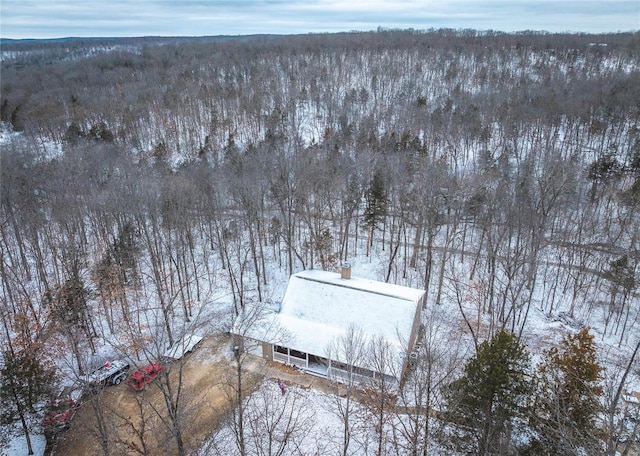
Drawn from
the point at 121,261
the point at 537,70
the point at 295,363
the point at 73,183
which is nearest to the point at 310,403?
the point at 295,363

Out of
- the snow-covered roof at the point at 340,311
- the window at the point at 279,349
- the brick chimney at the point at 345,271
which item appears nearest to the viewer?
the snow-covered roof at the point at 340,311

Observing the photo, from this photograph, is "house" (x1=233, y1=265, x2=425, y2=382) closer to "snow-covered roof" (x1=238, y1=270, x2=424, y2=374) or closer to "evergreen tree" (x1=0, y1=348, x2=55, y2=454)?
"snow-covered roof" (x1=238, y1=270, x2=424, y2=374)

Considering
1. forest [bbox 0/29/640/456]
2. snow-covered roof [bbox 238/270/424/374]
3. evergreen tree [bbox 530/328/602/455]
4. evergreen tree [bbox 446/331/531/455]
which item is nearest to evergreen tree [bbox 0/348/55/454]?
forest [bbox 0/29/640/456]

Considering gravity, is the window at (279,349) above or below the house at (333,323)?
below

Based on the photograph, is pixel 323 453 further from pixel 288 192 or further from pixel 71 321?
pixel 288 192

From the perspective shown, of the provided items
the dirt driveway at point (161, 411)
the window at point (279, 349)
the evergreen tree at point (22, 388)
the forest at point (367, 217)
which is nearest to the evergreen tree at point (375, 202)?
the forest at point (367, 217)

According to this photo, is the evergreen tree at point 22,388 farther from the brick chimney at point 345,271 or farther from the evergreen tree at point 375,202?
the evergreen tree at point 375,202
